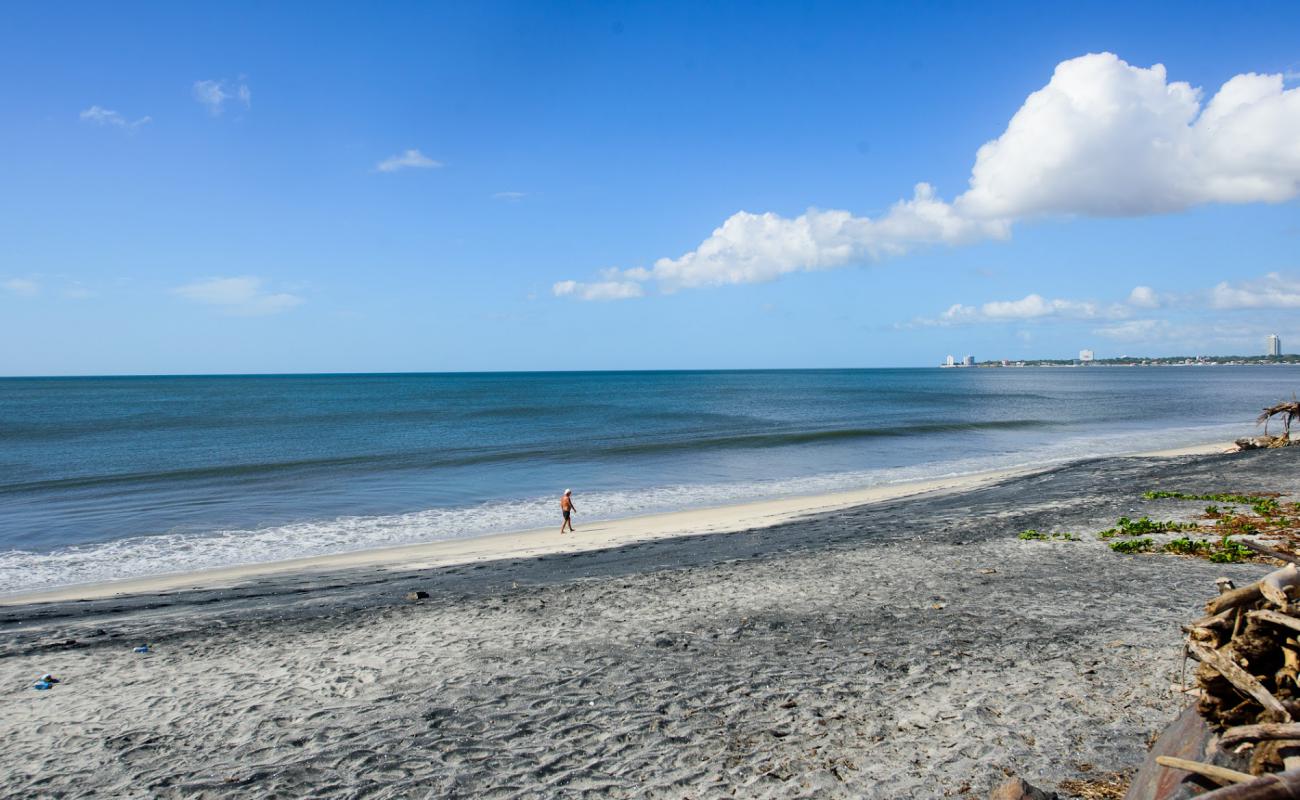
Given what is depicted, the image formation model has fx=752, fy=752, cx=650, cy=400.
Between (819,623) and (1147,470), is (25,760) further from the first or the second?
(1147,470)

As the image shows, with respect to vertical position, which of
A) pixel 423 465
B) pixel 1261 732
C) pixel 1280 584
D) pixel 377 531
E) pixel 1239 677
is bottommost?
pixel 377 531

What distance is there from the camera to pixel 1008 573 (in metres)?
12.8

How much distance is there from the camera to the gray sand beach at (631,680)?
6.73 meters

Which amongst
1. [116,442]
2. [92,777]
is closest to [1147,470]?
[92,777]

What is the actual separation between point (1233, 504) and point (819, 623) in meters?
13.4

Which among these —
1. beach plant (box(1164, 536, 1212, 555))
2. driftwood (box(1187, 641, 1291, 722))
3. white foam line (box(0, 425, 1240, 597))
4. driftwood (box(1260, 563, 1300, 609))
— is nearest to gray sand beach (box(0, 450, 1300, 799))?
beach plant (box(1164, 536, 1212, 555))

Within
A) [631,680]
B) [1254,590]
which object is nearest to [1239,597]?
[1254,590]

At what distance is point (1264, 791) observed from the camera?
9.93 ft

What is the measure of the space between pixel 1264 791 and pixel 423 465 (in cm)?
3745

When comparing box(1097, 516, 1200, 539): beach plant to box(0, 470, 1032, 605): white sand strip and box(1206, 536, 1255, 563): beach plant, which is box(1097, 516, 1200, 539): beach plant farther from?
box(0, 470, 1032, 605): white sand strip

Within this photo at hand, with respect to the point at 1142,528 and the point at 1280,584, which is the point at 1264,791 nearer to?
the point at 1280,584

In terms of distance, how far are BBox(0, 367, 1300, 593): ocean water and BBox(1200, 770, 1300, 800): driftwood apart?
20.5 m

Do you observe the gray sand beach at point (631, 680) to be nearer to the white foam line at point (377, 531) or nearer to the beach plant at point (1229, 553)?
the beach plant at point (1229, 553)

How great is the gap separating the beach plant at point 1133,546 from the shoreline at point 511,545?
8320 millimetres
